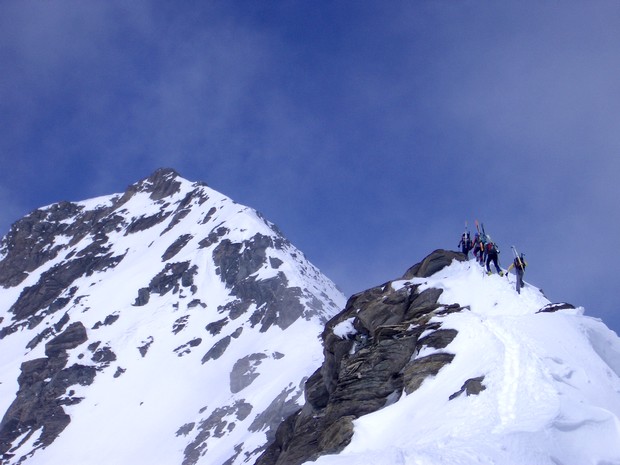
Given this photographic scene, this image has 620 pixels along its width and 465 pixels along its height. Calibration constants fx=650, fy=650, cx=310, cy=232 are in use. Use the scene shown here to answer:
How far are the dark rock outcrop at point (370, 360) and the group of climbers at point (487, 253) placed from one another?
4.33 feet

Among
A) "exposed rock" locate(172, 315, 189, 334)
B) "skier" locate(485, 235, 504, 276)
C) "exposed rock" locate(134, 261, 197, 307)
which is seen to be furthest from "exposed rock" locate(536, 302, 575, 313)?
"exposed rock" locate(134, 261, 197, 307)

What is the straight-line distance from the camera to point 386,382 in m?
21.2

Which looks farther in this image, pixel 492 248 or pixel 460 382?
pixel 492 248

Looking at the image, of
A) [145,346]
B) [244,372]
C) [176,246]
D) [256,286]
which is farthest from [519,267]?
A: [176,246]

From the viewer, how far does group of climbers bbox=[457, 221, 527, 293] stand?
2341 centimetres

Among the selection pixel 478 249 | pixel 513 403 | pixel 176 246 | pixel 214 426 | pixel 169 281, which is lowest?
pixel 513 403

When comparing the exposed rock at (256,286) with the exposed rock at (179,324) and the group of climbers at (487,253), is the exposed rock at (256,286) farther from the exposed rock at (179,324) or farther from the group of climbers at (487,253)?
the group of climbers at (487,253)

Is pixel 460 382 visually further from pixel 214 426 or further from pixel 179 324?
pixel 179 324

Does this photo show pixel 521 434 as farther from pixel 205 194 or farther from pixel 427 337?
pixel 205 194

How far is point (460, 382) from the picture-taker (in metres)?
16.8

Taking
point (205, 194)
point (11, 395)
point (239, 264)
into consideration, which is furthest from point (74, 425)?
point (205, 194)

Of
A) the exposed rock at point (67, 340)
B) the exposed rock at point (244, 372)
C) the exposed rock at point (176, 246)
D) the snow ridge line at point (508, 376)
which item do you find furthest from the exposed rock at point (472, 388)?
the exposed rock at point (176, 246)

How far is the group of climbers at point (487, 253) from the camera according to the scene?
23.4 metres

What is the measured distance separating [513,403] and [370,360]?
8.73m
